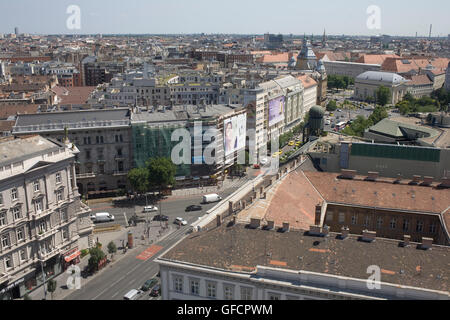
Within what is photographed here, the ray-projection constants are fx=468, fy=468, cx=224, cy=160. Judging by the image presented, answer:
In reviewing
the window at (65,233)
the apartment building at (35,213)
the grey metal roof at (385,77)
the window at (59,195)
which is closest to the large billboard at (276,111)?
the apartment building at (35,213)

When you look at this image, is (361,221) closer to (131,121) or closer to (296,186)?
(296,186)

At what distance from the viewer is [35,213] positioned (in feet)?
163

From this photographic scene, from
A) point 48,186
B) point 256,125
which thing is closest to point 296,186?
point 48,186

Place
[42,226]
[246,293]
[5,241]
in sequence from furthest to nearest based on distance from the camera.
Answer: [42,226]
[5,241]
[246,293]

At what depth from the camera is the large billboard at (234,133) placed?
8815 cm

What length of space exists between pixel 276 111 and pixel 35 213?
242ft

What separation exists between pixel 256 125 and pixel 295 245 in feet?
223

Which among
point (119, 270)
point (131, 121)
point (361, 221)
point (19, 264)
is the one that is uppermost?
point (131, 121)

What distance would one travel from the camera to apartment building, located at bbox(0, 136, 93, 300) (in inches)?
1849

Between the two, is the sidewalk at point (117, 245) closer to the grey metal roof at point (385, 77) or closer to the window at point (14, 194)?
the window at point (14, 194)

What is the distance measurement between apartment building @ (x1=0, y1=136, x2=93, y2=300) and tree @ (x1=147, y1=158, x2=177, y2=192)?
20.1 m

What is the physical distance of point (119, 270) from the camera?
55469mm

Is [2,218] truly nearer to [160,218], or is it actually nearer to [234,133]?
[160,218]

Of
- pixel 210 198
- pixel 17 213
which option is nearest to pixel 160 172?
pixel 210 198
